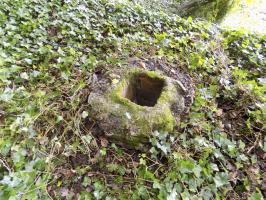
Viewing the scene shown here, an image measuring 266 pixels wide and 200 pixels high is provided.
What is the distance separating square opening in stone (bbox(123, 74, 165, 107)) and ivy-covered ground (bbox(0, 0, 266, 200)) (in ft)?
0.99

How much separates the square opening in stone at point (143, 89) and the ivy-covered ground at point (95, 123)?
0.99 ft

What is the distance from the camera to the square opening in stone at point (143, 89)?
83.4 inches

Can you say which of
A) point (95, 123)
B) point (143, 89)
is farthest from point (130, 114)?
point (143, 89)

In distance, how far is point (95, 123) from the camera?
1.85 m

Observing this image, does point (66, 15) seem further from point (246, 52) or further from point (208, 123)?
point (246, 52)

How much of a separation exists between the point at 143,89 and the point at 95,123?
68 centimetres

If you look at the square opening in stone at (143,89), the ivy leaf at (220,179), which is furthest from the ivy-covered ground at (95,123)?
the square opening in stone at (143,89)

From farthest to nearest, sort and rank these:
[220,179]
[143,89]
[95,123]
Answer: [143,89]
[95,123]
[220,179]

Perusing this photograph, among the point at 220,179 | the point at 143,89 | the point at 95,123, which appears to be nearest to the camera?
the point at 220,179

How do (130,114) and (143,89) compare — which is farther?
(143,89)

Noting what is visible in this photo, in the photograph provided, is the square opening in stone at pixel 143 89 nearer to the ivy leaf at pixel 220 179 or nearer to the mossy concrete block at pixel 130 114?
the mossy concrete block at pixel 130 114

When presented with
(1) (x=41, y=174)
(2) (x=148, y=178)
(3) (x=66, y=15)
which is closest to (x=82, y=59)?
(3) (x=66, y=15)

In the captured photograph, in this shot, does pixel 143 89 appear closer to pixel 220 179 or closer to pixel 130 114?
pixel 130 114

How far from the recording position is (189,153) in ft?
5.82
